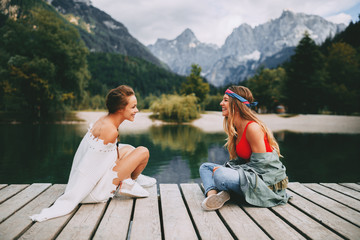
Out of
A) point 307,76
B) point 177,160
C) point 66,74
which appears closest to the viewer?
point 177,160

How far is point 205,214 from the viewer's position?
2.36 meters

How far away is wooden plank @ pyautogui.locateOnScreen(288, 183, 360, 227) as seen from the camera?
2.35 m

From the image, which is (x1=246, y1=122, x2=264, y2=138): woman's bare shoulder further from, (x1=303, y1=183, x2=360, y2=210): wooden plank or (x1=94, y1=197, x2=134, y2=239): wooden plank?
(x1=94, y1=197, x2=134, y2=239): wooden plank

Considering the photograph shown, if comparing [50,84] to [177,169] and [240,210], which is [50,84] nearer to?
[177,169]

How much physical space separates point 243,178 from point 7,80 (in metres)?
22.8

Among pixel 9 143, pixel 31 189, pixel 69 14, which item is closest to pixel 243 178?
pixel 31 189

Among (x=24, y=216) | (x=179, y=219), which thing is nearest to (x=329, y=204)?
(x=179, y=219)

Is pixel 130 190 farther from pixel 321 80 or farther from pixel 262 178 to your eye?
pixel 321 80

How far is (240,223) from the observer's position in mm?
2170

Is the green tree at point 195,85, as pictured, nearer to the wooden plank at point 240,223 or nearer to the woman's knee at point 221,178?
the woman's knee at point 221,178

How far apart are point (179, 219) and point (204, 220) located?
0.74 ft

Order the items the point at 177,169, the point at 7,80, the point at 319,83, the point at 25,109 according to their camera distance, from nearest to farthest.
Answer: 1. the point at 177,169
2. the point at 7,80
3. the point at 25,109
4. the point at 319,83

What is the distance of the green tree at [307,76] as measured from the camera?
26.3 m

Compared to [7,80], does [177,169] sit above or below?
below
